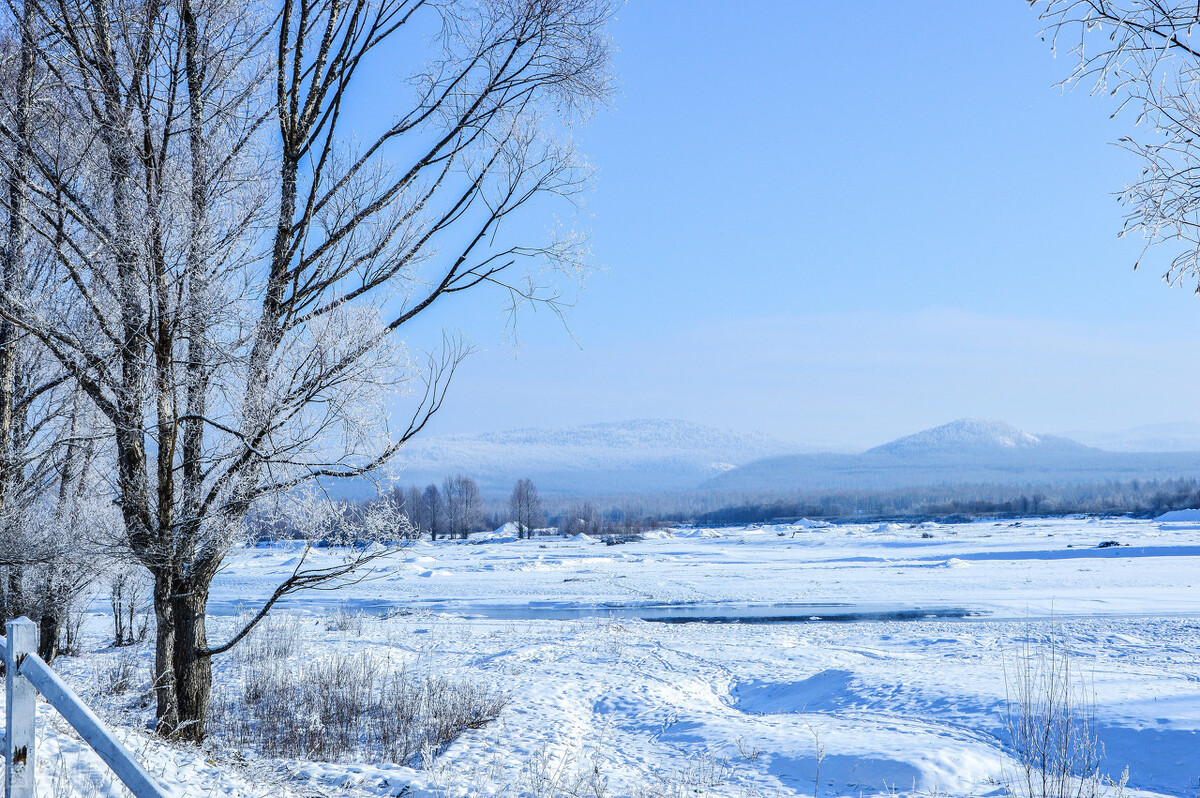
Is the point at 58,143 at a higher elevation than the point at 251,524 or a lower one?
higher

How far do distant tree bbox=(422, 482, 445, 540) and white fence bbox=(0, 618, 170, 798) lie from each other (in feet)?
321

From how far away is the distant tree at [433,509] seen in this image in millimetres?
100988

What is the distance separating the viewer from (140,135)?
6664 mm

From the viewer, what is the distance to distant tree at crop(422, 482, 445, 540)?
101 meters

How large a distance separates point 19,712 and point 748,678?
12.0m

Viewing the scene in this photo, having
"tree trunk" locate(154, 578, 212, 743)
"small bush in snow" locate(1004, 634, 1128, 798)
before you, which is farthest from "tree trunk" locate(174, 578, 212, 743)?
"small bush in snow" locate(1004, 634, 1128, 798)

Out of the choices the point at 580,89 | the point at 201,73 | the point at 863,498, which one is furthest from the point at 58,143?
the point at 863,498

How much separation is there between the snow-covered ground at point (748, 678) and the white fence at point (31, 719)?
5.26ft

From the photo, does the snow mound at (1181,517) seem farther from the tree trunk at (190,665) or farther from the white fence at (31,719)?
the white fence at (31,719)

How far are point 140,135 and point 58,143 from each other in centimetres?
80

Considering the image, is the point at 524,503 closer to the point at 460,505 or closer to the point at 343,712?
the point at 460,505

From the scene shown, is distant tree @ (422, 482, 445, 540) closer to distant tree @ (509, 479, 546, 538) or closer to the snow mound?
distant tree @ (509, 479, 546, 538)

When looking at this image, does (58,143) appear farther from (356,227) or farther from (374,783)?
(374,783)

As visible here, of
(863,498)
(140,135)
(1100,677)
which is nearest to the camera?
(140,135)
